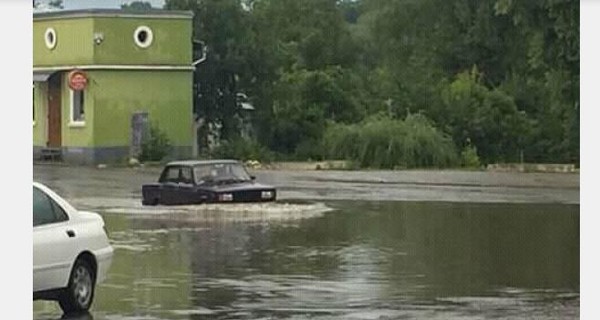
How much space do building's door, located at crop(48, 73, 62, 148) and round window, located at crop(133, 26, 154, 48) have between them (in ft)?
2.79

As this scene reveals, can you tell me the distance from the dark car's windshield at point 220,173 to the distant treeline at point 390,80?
0.34 meters

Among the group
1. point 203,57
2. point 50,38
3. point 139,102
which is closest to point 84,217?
point 50,38

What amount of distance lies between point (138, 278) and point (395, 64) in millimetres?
4570

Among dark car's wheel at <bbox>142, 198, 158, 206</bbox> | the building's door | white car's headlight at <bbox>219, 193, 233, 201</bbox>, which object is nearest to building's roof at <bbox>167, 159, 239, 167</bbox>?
white car's headlight at <bbox>219, 193, 233, 201</bbox>

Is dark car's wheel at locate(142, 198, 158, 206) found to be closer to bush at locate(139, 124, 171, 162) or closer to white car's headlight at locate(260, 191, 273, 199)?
bush at locate(139, 124, 171, 162)

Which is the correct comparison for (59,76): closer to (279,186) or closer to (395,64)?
(279,186)

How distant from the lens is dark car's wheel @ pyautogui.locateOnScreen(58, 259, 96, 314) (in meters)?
12.7

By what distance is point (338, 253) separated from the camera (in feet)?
53.1

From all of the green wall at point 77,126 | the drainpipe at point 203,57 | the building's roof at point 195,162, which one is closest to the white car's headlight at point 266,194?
the building's roof at point 195,162

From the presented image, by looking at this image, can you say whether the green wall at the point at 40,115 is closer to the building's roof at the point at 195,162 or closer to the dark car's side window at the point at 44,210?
the building's roof at the point at 195,162

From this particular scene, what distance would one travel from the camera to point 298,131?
17.4 meters

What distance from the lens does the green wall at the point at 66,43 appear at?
14984 millimetres

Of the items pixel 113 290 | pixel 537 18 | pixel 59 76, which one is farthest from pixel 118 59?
pixel 537 18

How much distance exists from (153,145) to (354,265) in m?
2.31
